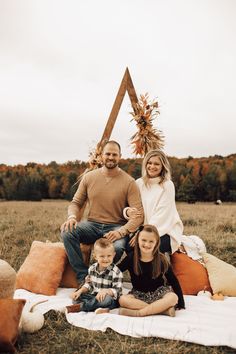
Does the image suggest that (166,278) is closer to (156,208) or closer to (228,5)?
(156,208)

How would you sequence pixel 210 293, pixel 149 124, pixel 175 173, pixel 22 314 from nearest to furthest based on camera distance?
pixel 22 314, pixel 210 293, pixel 149 124, pixel 175 173

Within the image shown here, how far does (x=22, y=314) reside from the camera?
11.8 feet

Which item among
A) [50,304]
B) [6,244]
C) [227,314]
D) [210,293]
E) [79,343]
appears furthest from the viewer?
[6,244]

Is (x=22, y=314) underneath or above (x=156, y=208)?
underneath

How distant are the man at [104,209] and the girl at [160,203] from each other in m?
0.12

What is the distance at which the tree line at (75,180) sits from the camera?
3041 centimetres

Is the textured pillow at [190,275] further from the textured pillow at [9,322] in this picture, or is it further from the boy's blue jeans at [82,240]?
the textured pillow at [9,322]

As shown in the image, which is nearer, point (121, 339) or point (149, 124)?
point (121, 339)

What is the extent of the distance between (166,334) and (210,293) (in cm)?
163

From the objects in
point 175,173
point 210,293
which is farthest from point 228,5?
point 175,173

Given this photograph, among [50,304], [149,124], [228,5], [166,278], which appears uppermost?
[228,5]

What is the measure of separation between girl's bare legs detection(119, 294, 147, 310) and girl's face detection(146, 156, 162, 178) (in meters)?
1.72

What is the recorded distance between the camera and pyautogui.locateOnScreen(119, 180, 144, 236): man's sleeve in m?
4.98

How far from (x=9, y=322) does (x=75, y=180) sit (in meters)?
29.1
